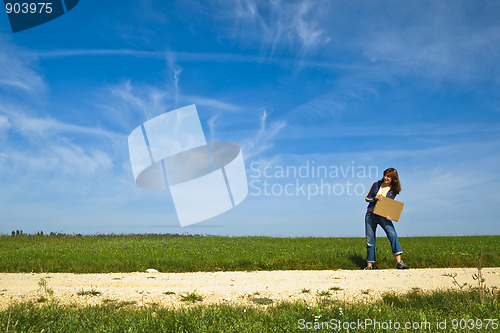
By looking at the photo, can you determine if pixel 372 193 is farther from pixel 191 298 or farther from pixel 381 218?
pixel 191 298

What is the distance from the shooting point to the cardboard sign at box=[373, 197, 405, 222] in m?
12.3

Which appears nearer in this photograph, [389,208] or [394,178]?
[389,208]

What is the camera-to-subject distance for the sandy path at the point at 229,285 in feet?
25.8

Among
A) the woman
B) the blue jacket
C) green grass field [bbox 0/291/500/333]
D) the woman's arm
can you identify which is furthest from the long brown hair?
green grass field [bbox 0/291/500/333]

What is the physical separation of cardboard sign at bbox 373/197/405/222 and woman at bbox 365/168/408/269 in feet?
0.76

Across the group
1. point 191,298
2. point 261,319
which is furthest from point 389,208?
point 261,319

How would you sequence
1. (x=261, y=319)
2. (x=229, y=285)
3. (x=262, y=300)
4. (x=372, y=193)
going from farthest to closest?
(x=372, y=193) < (x=229, y=285) < (x=262, y=300) < (x=261, y=319)

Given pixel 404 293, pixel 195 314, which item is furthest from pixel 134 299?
pixel 404 293

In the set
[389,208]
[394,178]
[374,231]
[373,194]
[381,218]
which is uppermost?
[394,178]

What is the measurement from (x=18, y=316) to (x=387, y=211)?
9.96m

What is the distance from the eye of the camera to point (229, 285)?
9383mm

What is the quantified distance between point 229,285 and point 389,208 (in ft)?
18.8

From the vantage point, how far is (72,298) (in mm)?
7891

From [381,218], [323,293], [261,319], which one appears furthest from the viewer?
[381,218]
